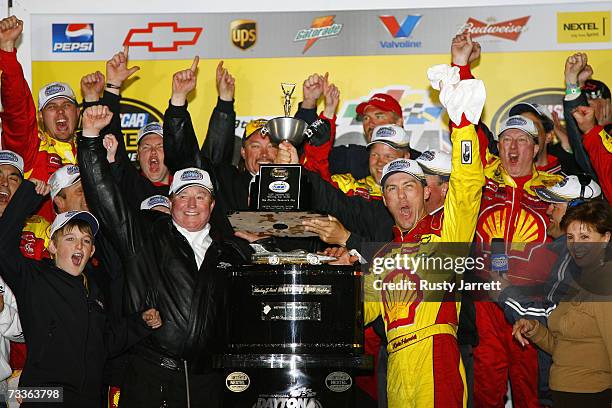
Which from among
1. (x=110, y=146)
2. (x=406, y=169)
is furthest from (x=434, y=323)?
(x=110, y=146)

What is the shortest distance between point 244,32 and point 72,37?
115 centimetres

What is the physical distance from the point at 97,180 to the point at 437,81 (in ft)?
5.89

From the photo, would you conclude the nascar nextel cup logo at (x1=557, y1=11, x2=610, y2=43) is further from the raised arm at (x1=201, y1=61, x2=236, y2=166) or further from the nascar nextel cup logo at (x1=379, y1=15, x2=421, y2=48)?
the raised arm at (x1=201, y1=61, x2=236, y2=166)

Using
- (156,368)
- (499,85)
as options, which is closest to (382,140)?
(499,85)

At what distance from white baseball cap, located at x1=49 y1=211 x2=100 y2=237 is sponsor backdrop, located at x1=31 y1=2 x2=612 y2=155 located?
1758 millimetres

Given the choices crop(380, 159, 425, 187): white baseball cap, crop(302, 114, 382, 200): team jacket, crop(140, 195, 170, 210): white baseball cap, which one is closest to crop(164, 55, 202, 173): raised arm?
crop(140, 195, 170, 210): white baseball cap

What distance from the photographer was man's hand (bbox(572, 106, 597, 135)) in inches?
228

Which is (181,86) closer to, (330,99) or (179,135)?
(179,135)

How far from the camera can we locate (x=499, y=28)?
667 centimetres

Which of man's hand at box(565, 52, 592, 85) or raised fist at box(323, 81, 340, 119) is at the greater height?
man's hand at box(565, 52, 592, 85)

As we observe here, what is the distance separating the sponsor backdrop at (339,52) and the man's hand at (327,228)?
2037 millimetres

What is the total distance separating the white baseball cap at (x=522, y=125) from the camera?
589cm

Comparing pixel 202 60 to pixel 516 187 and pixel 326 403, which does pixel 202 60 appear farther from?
pixel 326 403

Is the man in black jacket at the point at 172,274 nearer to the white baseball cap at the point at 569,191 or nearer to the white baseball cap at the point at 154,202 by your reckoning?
the white baseball cap at the point at 154,202
